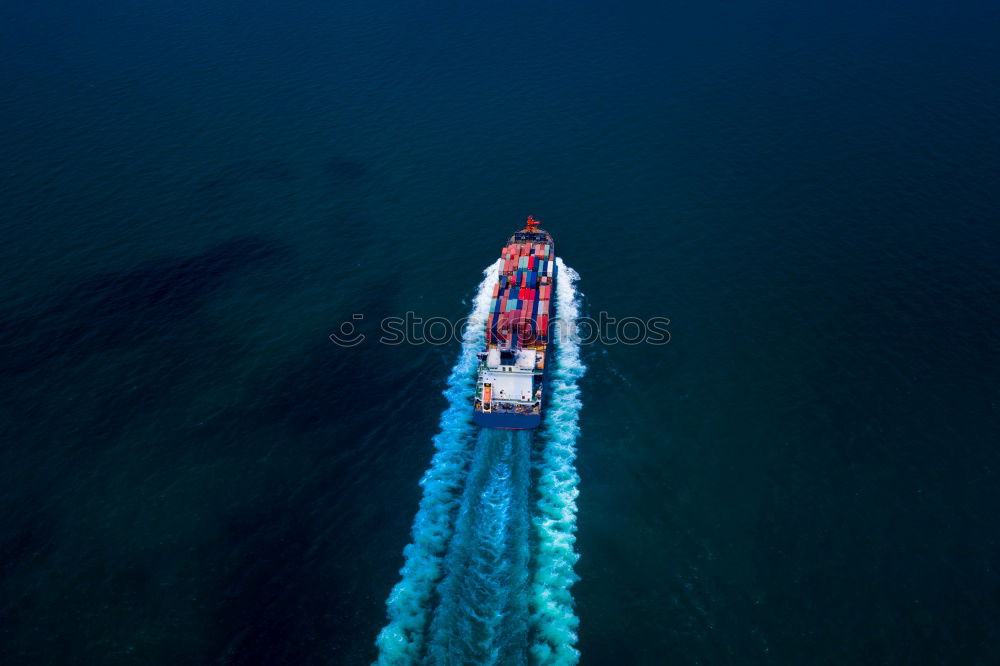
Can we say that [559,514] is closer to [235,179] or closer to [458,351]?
[458,351]

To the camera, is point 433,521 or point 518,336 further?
point 518,336

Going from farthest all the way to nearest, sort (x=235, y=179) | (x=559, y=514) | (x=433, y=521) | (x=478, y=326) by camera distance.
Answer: (x=235, y=179) < (x=478, y=326) < (x=559, y=514) < (x=433, y=521)

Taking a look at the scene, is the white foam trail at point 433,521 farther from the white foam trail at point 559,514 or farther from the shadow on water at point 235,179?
the shadow on water at point 235,179

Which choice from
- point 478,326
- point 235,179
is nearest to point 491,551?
point 478,326

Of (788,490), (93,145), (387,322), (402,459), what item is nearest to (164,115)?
(93,145)

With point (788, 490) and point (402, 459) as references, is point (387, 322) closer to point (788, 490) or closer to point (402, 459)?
point (402, 459)

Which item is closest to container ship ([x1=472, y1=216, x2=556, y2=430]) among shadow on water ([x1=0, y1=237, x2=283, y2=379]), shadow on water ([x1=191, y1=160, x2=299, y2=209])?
shadow on water ([x1=0, y1=237, x2=283, y2=379])
